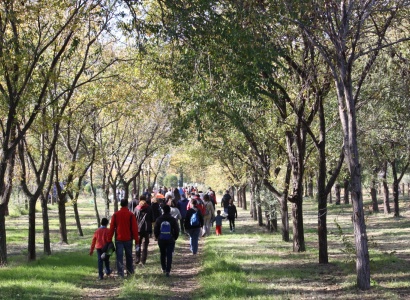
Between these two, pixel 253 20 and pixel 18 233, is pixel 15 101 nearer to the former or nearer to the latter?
pixel 253 20

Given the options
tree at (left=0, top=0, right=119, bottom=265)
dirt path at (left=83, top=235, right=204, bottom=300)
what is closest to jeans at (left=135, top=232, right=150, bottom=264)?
dirt path at (left=83, top=235, right=204, bottom=300)

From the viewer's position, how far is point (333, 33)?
11.7 metres

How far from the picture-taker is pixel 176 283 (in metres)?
13.5

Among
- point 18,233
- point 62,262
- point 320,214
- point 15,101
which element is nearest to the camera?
point 15,101

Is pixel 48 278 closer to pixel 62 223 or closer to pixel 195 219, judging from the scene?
pixel 195 219

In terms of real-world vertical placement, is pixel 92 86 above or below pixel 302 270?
above

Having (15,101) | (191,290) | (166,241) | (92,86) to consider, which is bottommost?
(191,290)

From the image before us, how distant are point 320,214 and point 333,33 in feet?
17.4

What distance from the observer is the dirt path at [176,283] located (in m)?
12.1

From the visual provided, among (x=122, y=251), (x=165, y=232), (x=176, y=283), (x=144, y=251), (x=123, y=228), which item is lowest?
(x=176, y=283)

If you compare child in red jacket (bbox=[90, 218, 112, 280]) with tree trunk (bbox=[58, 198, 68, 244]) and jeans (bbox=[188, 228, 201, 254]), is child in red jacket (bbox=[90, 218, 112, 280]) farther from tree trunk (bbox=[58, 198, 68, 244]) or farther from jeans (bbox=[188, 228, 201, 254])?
tree trunk (bbox=[58, 198, 68, 244])

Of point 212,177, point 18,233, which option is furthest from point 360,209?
point 212,177

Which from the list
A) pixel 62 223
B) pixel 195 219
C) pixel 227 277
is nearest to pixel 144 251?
pixel 195 219

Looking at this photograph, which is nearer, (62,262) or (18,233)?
(62,262)
